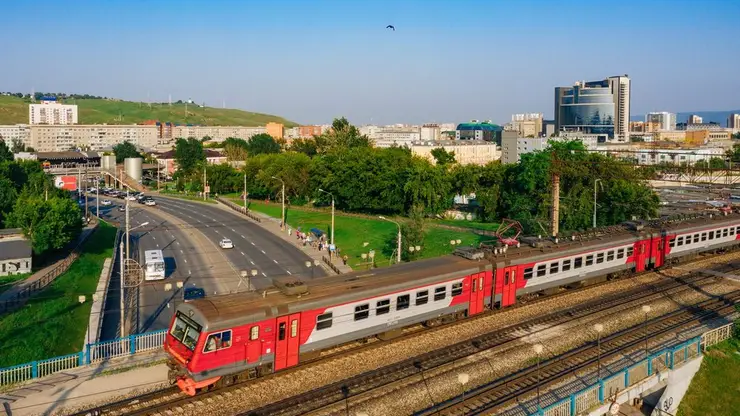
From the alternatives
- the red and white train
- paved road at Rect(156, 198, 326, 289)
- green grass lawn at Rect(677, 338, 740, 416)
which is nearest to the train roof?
the red and white train

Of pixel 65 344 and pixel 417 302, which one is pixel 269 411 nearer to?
pixel 417 302

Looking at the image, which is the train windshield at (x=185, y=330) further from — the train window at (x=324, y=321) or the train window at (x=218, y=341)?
the train window at (x=324, y=321)

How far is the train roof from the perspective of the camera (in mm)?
20938

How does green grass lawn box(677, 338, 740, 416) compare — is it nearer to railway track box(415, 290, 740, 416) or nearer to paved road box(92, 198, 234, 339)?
railway track box(415, 290, 740, 416)

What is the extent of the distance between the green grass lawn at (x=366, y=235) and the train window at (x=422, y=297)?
2241 cm

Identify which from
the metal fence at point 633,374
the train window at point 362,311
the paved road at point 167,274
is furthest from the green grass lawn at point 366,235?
the train window at point 362,311

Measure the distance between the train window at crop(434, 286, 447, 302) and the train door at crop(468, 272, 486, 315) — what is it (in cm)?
193

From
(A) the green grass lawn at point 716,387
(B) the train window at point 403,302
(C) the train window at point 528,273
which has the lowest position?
(A) the green grass lawn at point 716,387

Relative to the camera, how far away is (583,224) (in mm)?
58031

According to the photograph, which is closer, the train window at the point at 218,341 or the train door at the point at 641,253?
the train window at the point at 218,341

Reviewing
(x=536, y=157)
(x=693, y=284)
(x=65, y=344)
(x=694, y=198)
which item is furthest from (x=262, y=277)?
(x=694, y=198)

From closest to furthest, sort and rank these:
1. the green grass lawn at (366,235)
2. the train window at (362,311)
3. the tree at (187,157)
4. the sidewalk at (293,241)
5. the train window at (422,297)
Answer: the train window at (362,311) < the train window at (422,297) < the sidewalk at (293,241) < the green grass lawn at (366,235) < the tree at (187,157)

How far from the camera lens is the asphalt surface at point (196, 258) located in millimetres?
38350

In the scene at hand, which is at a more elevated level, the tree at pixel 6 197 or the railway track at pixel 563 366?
the tree at pixel 6 197
